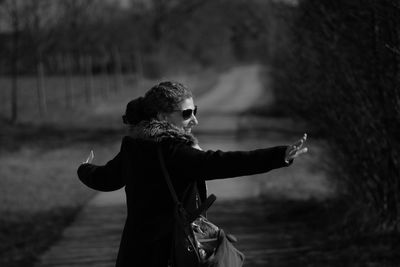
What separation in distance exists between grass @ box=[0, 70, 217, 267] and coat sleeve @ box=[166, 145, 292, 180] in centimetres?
401

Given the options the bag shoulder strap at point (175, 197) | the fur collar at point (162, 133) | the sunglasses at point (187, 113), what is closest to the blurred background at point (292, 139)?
the sunglasses at point (187, 113)

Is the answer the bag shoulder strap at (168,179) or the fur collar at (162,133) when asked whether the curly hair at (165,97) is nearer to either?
the fur collar at (162,133)

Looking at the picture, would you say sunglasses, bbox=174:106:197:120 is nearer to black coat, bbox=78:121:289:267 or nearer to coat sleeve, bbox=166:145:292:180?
black coat, bbox=78:121:289:267

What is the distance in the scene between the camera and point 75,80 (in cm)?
3884

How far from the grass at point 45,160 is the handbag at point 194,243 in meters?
3.88

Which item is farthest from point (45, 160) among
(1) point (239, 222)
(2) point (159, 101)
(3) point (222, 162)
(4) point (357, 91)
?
(3) point (222, 162)

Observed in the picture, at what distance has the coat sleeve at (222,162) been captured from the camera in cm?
310

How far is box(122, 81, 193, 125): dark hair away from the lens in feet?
11.4

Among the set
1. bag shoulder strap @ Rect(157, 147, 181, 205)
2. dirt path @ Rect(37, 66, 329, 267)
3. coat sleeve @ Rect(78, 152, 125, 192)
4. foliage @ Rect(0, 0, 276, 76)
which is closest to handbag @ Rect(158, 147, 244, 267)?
bag shoulder strap @ Rect(157, 147, 181, 205)

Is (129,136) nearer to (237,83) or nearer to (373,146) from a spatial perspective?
(373,146)

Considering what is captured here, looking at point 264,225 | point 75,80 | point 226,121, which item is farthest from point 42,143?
point 75,80

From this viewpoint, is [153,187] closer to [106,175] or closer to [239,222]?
[106,175]

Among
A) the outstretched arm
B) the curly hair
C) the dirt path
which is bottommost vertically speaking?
the dirt path

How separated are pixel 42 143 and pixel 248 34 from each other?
17.3 ft
